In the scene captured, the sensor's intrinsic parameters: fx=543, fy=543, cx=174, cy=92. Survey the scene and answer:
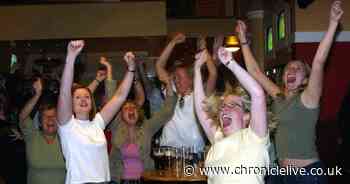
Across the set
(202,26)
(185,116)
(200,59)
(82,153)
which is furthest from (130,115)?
(202,26)

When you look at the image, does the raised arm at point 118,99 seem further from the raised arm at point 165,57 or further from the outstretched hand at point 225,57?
the outstretched hand at point 225,57

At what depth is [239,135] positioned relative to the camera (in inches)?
103

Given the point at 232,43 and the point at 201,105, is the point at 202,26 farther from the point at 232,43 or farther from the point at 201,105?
the point at 201,105

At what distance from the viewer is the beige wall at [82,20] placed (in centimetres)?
731

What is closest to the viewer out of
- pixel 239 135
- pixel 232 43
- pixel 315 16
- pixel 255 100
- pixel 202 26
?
pixel 255 100

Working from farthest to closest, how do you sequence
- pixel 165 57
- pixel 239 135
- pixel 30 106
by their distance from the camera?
1. pixel 165 57
2. pixel 30 106
3. pixel 239 135

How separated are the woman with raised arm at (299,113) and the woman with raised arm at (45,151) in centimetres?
142

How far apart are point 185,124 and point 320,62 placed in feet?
4.86

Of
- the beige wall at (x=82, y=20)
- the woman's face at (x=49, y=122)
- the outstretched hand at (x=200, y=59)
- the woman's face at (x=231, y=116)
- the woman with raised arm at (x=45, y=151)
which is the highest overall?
the beige wall at (x=82, y=20)

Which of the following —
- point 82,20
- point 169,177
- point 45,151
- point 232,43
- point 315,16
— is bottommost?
point 169,177

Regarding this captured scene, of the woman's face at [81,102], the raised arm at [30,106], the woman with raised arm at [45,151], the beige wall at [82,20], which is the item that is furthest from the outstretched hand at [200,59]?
the beige wall at [82,20]

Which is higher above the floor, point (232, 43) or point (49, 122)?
point (232, 43)

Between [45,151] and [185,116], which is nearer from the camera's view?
[45,151]

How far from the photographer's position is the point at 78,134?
3.20m
